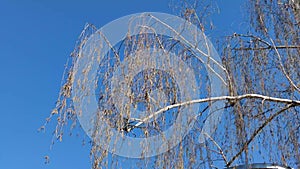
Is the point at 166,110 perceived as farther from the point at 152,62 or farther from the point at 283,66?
the point at 283,66

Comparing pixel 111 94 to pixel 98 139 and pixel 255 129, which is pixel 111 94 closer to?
pixel 98 139

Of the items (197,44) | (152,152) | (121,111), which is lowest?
(152,152)

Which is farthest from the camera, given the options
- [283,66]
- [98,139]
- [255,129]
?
[283,66]

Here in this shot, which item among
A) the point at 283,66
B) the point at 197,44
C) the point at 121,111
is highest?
the point at 197,44

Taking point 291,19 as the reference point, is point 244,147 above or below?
below

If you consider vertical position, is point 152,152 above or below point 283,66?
Answer: below

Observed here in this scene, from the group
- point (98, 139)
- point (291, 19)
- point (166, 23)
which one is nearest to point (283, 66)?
point (291, 19)

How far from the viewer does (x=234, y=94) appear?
7.37ft

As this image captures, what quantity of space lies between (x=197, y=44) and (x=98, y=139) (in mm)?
774

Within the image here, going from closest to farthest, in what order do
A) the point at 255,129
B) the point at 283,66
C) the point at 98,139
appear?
1. the point at 98,139
2. the point at 255,129
3. the point at 283,66

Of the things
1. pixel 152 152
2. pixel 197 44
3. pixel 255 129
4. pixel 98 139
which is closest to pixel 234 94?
pixel 255 129

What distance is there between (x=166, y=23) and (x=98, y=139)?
810mm

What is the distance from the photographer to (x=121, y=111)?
2.02m

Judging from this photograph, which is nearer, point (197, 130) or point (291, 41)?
point (197, 130)
